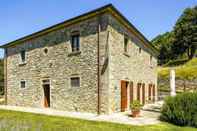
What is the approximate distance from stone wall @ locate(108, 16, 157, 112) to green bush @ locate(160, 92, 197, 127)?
3.46 meters

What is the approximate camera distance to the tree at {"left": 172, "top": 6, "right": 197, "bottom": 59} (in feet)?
154

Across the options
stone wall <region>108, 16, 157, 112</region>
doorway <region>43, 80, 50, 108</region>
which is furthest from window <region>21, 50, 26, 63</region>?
stone wall <region>108, 16, 157, 112</region>

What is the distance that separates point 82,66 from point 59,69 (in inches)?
94.2

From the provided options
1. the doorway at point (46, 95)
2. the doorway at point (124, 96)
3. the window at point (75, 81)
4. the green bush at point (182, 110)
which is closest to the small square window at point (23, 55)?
the doorway at point (46, 95)

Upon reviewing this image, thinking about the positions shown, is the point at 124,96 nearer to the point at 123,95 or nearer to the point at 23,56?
the point at 123,95

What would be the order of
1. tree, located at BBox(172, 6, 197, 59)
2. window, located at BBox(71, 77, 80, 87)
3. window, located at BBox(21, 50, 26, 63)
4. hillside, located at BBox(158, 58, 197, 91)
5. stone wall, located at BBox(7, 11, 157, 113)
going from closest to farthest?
1. stone wall, located at BBox(7, 11, 157, 113)
2. window, located at BBox(71, 77, 80, 87)
3. window, located at BBox(21, 50, 26, 63)
4. hillside, located at BBox(158, 58, 197, 91)
5. tree, located at BBox(172, 6, 197, 59)

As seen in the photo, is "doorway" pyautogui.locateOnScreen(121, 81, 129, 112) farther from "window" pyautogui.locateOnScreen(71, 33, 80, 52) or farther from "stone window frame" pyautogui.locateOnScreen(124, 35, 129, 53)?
"window" pyautogui.locateOnScreen(71, 33, 80, 52)

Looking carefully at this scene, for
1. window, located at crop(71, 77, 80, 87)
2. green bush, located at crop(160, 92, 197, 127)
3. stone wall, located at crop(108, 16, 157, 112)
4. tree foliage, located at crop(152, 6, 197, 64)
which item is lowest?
green bush, located at crop(160, 92, 197, 127)

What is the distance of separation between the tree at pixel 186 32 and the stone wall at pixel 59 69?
1405 inches

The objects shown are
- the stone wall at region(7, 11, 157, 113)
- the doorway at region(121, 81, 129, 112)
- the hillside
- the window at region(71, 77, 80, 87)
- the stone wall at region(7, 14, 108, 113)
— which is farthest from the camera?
the hillside

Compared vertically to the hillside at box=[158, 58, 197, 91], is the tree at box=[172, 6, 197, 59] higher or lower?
higher

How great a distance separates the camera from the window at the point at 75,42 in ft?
53.2

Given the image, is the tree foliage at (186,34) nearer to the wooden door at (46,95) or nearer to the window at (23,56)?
the window at (23,56)

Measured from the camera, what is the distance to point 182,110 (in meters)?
11.9
